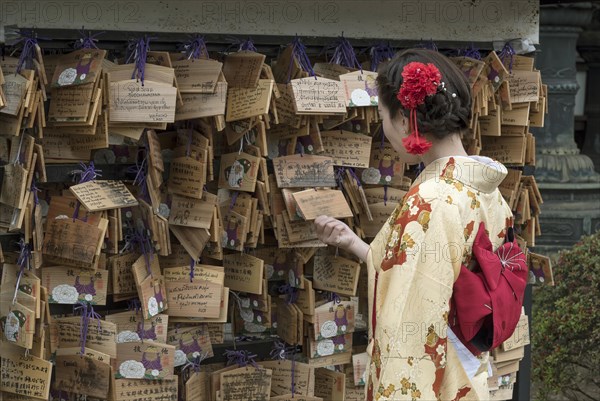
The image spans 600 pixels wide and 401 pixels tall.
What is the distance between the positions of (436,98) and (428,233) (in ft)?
1.16

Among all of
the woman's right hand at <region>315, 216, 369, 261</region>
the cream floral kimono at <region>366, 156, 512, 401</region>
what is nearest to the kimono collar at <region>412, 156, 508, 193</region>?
the cream floral kimono at <region>366, 156, 512, 401</region>

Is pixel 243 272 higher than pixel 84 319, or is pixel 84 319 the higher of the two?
pixel 243 272

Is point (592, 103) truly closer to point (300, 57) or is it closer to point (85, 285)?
point (300, 57)

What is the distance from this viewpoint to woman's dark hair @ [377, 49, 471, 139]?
2.81 meters

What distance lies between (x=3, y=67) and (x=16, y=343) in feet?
2.91

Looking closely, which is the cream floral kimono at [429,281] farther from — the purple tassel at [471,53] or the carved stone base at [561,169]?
the carved stone base at [561,169]

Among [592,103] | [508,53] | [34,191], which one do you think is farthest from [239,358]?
[592,103]

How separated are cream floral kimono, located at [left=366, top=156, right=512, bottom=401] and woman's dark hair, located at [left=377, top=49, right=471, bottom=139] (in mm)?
102

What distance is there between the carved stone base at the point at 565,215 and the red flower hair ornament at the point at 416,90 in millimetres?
6073

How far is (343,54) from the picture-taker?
3926 mm

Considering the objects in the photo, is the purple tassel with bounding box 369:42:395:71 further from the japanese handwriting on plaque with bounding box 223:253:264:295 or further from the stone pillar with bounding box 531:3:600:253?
the stone pillar with bounding box 531:3:600:253

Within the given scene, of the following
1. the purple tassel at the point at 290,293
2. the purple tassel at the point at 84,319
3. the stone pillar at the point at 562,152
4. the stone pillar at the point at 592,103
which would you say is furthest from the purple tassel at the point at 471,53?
the stone pillar at the point at 592,103

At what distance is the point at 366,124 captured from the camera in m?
3.98

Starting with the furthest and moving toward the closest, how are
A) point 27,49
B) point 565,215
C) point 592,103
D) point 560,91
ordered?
point 592,103 < point 565,215 < point 560,91 < point 27,49
